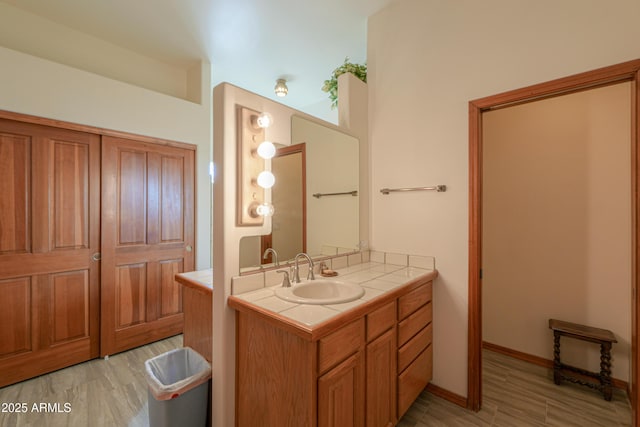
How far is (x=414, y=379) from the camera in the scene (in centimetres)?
182

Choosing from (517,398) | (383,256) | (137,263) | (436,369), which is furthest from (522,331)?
(137,263)

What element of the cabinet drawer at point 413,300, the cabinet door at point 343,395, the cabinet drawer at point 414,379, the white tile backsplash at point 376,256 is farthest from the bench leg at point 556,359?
the cabinet door at point 343,395

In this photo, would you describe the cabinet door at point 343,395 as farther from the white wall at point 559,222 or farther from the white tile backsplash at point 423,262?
the white wall at point 559,222

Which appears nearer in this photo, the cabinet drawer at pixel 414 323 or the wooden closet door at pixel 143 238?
the cabinet drawer at pixel 414 323

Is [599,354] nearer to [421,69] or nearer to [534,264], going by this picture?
[534,264]

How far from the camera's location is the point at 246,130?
151 cm

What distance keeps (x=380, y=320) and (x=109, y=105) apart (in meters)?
2.95

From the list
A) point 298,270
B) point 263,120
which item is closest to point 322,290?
point 298,270

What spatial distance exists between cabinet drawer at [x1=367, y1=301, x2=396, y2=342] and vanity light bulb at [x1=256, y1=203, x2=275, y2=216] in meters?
0.77

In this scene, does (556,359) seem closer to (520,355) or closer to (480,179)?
(520,355)

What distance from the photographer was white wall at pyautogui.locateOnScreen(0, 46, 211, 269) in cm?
214

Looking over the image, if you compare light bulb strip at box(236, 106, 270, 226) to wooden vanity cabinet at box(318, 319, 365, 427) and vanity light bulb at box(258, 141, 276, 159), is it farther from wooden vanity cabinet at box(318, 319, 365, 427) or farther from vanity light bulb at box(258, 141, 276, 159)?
wooden vanity cabinet at box(318, 319, 365, 427)

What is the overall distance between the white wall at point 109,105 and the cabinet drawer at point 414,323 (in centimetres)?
243

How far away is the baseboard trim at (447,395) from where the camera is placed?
6.33 ft
